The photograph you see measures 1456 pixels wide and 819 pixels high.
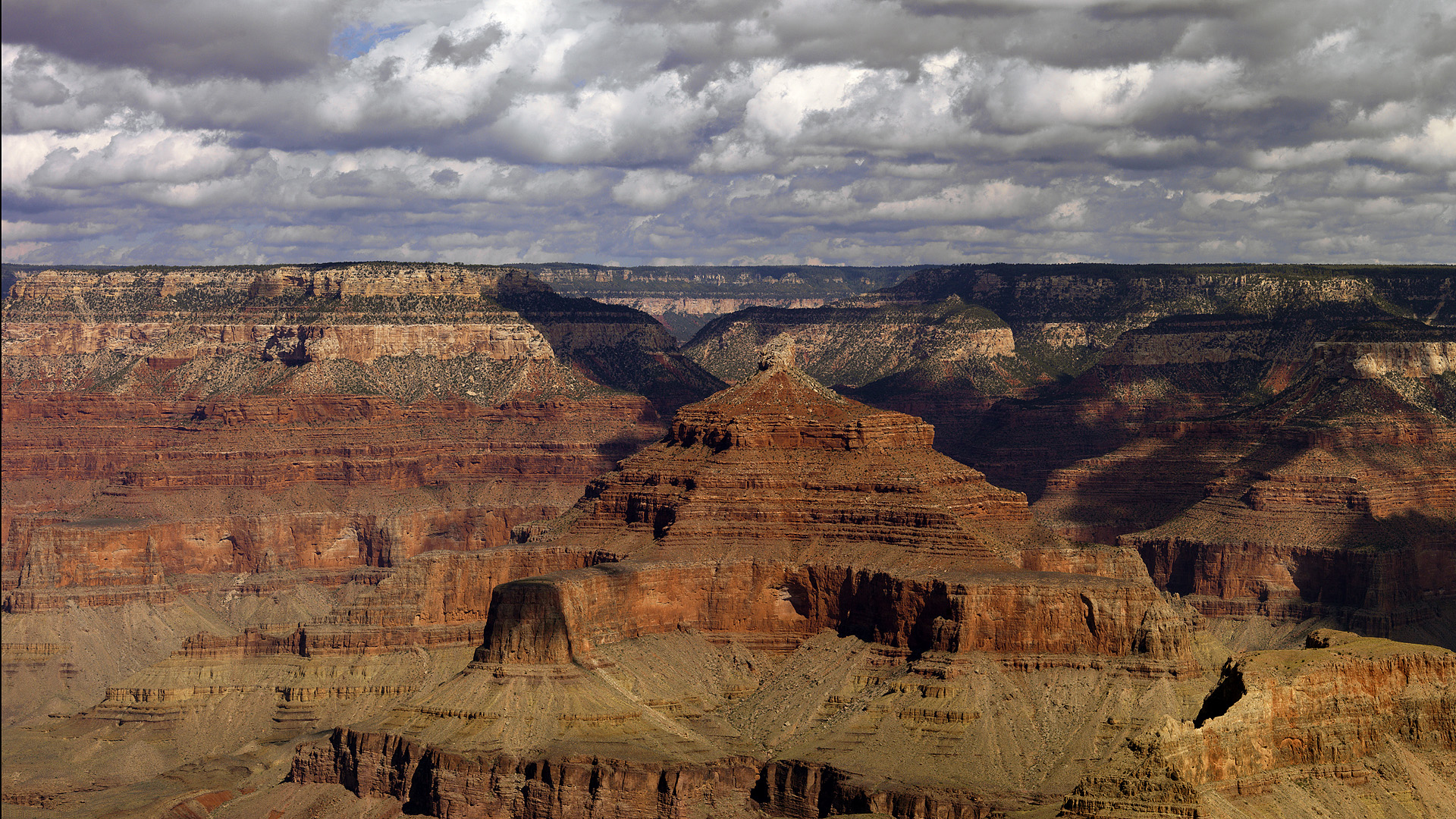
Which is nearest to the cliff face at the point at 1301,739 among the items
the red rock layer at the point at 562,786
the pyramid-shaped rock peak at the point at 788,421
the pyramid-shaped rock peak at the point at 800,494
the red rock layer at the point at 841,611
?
the red rock layer at the point at 841,611

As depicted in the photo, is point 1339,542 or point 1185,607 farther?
point 1339,542

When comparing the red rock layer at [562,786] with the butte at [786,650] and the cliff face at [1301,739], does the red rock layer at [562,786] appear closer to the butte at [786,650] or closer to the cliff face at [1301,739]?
the butte at [786,650]

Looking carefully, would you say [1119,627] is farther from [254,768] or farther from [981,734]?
[254,768]

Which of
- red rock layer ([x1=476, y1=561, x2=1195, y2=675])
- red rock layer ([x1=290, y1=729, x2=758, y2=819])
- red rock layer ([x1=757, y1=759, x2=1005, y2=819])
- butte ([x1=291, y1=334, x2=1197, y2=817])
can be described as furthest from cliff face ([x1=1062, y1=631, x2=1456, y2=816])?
red rock layer ([x1=290, y1=729, x2=758, y2=819])

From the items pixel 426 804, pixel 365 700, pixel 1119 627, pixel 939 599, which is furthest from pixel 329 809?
pixel 1119 627

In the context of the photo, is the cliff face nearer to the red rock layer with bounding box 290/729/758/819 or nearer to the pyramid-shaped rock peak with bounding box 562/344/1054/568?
the red rock layer with bounding box 290/729/758/819

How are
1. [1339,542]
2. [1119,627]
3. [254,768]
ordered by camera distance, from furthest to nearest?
[1339,542] < [254,768] < [1119,627]

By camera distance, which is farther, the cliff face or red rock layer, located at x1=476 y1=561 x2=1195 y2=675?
red rock layer, located at x1=476 y1=561 x2=1195 y2=675

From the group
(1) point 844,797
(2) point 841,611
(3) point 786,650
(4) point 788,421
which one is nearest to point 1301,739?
(1) point 844,797
